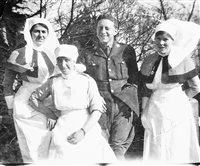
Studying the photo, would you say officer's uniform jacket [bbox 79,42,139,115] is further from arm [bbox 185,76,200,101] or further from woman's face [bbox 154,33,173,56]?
arm [bbox 185,76,200,101]

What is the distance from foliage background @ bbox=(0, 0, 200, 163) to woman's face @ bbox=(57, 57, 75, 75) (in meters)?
0.29

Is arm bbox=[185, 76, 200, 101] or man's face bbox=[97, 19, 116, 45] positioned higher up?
man's face bbox=[97, 19, 116, 45]

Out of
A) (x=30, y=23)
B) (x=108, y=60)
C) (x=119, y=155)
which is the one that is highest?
(x=30, y=23)

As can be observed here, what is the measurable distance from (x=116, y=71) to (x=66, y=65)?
482 mm

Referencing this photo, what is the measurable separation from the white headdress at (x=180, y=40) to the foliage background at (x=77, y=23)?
24 cm

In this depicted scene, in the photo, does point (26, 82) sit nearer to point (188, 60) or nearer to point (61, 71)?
point (61, 71)

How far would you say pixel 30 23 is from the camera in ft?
11.4

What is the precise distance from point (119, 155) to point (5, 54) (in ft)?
4.58

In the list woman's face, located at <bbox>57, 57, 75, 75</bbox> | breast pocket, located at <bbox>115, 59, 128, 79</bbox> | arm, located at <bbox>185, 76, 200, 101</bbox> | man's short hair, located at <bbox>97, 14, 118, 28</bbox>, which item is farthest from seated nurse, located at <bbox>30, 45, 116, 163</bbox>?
arm, located at <bbox>185, 76, 200, 101</bbox>

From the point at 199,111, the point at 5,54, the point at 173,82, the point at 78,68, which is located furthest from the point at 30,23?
the point at 199,111

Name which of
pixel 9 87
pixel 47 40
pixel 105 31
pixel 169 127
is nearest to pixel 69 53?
pixel 47 40

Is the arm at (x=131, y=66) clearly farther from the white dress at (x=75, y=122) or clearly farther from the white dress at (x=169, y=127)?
the white dress at (x=75, y=122)

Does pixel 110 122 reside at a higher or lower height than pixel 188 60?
lower

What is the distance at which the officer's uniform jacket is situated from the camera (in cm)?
353
